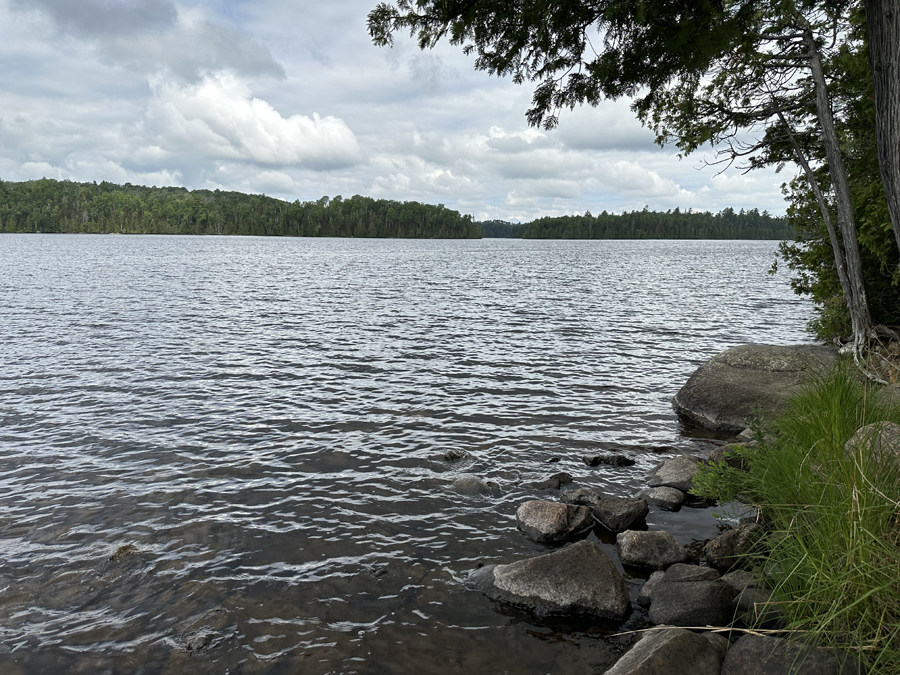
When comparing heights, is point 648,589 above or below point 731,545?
below

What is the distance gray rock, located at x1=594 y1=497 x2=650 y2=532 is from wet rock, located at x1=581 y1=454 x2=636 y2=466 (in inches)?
88.8

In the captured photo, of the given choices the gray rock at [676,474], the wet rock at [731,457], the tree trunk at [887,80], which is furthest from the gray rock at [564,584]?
the tree trunk at [887,80]

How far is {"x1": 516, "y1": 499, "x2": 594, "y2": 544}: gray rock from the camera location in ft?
28.8

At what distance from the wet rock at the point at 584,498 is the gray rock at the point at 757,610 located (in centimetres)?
327

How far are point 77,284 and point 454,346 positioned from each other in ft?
113

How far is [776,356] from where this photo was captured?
51.3ft

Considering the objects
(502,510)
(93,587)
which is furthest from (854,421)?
(93,587)

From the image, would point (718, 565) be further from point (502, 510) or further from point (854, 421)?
point (502, 510)

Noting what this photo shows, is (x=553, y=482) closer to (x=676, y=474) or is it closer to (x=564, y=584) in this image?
(x=676, y=474)

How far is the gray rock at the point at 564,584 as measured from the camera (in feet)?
22.7

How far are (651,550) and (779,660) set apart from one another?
11.1ft

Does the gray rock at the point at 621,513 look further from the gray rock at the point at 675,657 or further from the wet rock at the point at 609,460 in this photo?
the gray rock at the point at 675,657

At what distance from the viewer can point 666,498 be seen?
9.95m

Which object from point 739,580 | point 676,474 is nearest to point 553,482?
point 676,474
